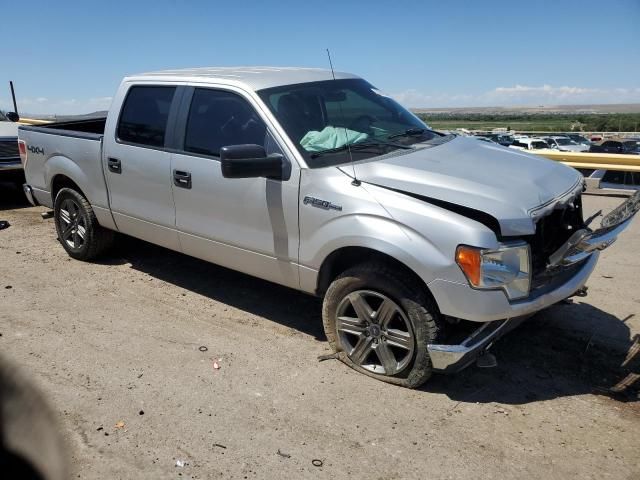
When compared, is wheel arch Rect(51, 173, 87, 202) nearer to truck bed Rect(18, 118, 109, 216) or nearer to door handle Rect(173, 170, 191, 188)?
truck bed Rect(18, 118, 109, 216)

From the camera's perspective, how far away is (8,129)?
31.9 ft

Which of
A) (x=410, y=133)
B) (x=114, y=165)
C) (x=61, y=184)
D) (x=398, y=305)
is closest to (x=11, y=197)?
(x=61, y=184)

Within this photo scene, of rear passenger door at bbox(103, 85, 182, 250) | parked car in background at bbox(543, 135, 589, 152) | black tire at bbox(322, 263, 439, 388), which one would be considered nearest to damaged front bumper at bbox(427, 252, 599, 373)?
black tire at bbox(322, 263, 439, 388)

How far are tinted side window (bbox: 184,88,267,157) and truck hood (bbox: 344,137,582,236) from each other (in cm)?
92

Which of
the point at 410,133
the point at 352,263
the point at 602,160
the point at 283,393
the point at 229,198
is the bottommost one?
the point at 283,393

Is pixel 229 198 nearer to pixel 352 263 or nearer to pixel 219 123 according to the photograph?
pixel 219 123

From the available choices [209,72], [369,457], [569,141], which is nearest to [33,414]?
[369,457]

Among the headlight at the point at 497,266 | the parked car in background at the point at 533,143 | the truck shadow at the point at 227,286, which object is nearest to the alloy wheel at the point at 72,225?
the truck shadow at the point at 227,286

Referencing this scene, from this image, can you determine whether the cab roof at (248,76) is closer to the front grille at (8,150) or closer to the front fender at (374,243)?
the front fender at (374,243)

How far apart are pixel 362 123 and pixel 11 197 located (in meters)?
7.92

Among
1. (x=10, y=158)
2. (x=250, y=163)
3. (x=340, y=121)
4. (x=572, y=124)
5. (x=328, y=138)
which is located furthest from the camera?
(x=572, y=124)

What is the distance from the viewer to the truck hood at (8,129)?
31.0ft

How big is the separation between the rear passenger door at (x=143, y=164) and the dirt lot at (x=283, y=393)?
69cm

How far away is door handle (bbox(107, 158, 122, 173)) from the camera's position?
17.5 feet
